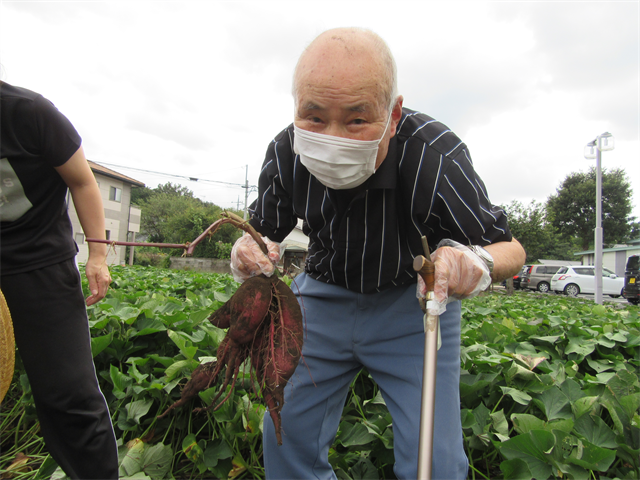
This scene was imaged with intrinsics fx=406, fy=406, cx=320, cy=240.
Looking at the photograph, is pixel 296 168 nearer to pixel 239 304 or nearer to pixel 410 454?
pixel 239 304

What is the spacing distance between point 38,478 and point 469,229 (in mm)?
2117

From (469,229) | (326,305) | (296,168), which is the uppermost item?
(296,168)

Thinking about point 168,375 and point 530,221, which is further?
point 530,221

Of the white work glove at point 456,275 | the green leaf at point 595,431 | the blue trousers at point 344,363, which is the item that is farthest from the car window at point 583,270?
the white work glove at point 456,275

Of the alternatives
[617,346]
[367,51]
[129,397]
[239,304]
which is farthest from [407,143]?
[617,346]

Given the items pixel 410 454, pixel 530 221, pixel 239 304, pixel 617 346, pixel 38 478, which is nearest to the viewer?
pixel 410 454

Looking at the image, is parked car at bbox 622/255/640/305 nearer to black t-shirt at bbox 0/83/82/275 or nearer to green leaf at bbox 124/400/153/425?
green leaf at bbox 124/400/153/425

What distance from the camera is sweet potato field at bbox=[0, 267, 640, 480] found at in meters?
1.56

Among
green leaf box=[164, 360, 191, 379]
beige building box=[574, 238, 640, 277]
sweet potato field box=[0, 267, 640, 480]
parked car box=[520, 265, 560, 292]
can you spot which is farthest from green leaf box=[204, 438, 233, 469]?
beige building box=[574, 238, 640, 277]

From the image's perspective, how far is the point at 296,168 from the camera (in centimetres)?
150

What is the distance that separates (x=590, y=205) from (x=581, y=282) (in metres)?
26.9

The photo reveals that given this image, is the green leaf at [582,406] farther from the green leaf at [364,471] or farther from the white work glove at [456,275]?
the white work glove at [456,275]

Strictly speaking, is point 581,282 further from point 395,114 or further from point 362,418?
point 395,114

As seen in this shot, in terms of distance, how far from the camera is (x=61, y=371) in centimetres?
145
